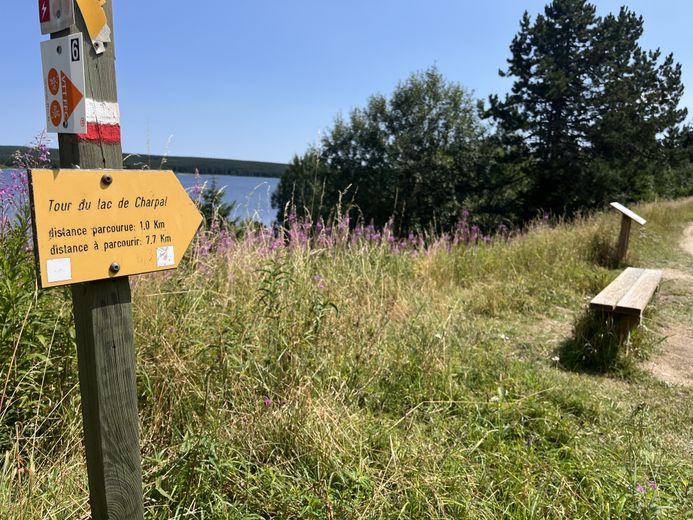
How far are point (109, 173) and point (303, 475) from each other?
1382 mm

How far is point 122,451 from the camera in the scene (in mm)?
1376

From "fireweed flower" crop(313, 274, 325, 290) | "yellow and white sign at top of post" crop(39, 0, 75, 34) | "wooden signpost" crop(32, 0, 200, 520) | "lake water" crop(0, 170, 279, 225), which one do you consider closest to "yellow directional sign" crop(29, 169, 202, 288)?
"wooden signpost" crop(32, 0, 200, 520)

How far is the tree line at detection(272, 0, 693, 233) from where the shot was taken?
902 inches

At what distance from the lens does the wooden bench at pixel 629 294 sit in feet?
12.1

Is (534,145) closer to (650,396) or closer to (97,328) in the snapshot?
(650,396)

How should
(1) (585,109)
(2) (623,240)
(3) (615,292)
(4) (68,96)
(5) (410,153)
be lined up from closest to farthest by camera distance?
(4) (68,96) → (3) (615,292) → (2) (623,240) → (1) (585,109) → (5) (410,153)

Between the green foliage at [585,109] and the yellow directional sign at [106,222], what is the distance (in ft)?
74.2

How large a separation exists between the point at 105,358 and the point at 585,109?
2718 centimetres

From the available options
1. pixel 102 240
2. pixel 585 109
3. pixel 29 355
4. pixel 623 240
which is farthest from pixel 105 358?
pixel 585 109

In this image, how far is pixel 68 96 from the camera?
1.23m

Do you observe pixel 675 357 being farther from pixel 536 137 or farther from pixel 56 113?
pixel 536 137

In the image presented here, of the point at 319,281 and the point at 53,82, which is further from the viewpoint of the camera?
the point at 319,281

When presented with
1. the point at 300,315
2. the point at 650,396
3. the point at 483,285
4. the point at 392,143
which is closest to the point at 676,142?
the point at 392,143

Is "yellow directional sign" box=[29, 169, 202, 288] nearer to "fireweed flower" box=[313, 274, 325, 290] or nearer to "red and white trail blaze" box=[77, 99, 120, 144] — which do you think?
"red and white trail blaze" box=[77, 99, 120, 144]
